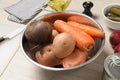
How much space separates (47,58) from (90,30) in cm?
15

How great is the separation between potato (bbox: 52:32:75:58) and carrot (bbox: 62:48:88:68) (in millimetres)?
18

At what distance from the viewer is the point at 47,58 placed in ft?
1.87

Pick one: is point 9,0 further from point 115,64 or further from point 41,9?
point 115,64

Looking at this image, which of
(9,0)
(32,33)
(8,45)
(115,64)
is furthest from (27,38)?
(9,0)

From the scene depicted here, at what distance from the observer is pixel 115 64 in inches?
20.4

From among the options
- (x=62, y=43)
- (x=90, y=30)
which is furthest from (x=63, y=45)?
(x=90, y=30)

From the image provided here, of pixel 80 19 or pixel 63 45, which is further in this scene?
pixel 80 19

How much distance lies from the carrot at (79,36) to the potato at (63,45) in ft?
0.10

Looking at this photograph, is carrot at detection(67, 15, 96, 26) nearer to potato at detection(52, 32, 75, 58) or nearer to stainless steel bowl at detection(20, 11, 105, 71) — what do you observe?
stainless steel bowl at detection(20, 11, 105, 71)

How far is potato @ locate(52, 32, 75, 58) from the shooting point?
1.80 ft

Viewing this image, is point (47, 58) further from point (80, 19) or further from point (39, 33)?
point (80, 19)

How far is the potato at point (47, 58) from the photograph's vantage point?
57 cm

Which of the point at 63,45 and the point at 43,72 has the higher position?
the point at 63,45

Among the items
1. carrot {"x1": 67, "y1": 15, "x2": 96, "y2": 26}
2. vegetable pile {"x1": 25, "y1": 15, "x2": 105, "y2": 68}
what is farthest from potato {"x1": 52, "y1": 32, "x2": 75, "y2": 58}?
carrot {"x1": 67, "y1": 15, "x2": 96, "y2": 26}
